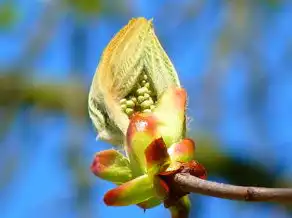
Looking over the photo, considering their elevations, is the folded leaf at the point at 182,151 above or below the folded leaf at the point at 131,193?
above

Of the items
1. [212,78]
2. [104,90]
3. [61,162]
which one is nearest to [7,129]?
[61,162]

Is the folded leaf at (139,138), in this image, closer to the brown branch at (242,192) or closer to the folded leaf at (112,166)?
the folded leaf at (112,166)

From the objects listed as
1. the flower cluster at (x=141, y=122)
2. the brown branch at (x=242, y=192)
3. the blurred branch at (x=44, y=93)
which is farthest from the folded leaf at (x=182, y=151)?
the blurred branch at (x=44, y=93)

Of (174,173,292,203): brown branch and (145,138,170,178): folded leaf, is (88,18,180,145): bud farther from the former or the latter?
(174,173,292,203): brown branch

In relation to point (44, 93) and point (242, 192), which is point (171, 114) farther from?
point (44, 93)

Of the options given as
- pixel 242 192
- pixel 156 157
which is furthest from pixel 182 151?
pixel 242 192

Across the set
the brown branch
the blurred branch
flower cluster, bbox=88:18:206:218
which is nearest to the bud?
flower cluster, bbox=88:18:206:218
